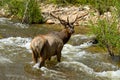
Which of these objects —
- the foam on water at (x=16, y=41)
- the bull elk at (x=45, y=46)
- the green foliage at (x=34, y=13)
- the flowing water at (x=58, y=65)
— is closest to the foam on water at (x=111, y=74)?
the flowing water at (x=58, y=65)

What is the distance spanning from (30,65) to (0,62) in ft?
3.70

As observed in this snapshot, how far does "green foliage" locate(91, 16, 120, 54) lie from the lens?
1442 cm

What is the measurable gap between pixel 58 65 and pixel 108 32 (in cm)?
282

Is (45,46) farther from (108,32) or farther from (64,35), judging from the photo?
(108,32)

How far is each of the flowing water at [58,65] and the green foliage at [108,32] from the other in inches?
25.4

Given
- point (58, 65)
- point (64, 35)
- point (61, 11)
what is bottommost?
point (61, 11)

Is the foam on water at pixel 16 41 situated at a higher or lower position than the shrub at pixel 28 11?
higher

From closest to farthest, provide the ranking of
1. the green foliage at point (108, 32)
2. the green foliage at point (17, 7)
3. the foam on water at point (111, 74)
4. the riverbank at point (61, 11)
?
the foam on water at point (111, 74) → the green foliage at point (108, 32) → the green foliage at point (17, 7) → the riverbank at point (61, 11)

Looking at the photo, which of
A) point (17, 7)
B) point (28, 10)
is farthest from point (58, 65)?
point (17, 7)

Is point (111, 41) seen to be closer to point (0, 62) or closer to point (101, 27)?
point (101, 27)

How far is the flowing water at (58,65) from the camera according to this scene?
1170cm

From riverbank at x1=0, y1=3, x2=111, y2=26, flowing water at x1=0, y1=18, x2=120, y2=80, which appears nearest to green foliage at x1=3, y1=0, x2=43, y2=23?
riverbank at x1=0, y1=3, x2=111, y2=26

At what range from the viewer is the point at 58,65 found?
13.3 metres

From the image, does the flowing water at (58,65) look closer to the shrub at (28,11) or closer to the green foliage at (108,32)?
the green foliage at (108,32)
